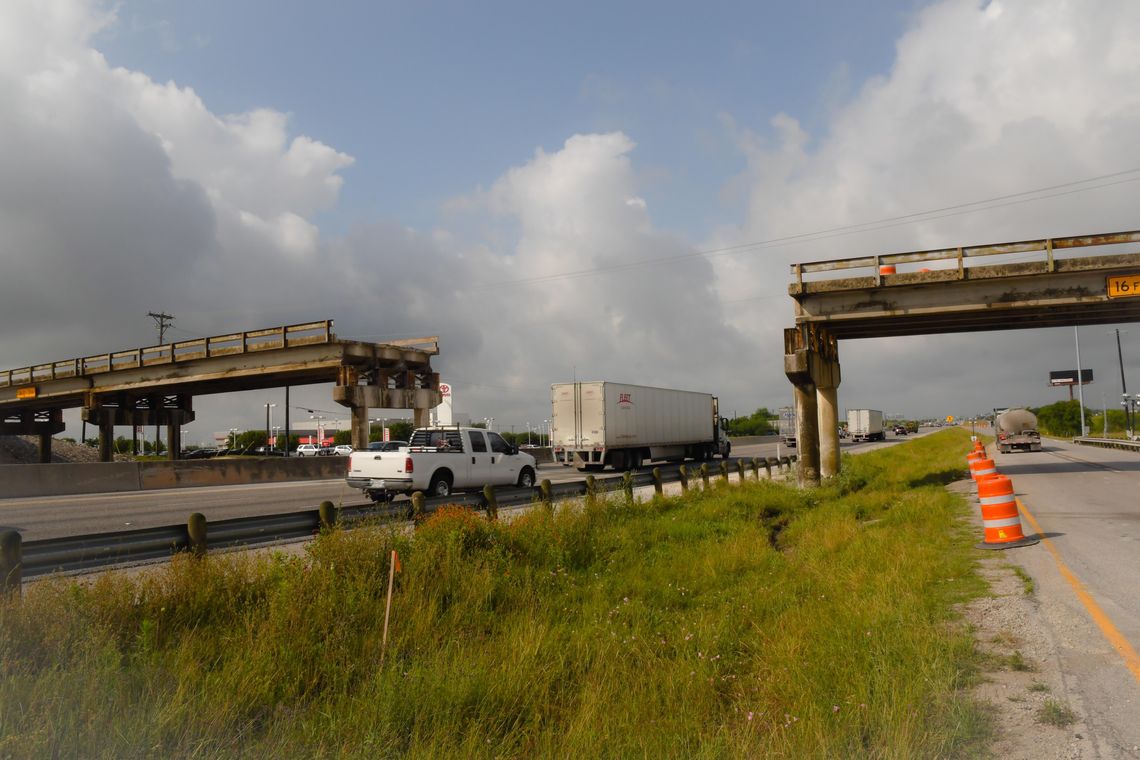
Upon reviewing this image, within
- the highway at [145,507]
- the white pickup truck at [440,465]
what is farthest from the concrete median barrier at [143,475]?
the white pickup truck at [440,465]

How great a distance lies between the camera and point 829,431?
79.6 ft

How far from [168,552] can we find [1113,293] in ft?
75.8

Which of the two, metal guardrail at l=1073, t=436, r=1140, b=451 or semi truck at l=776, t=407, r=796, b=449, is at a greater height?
semi truck at l=776, t=407, r=796, b=449

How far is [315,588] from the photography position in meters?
7.40

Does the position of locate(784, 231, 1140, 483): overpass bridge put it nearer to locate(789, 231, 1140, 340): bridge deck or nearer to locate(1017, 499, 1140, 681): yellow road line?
locate(789, 231, 1140, 340): bridge deck

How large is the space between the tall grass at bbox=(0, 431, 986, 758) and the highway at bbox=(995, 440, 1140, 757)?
755 millimetres

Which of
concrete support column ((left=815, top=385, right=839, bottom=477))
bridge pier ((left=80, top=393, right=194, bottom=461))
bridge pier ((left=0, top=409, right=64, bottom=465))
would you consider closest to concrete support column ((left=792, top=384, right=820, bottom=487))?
concrete support column ((left=815, top=385, right=839, bottom=477))

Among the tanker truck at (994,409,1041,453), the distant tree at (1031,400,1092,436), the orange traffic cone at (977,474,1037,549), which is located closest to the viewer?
the orange traffic cone at (977,474,1037,549)

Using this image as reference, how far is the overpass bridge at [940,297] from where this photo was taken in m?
20.2

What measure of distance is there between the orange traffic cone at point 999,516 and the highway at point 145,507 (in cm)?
1255

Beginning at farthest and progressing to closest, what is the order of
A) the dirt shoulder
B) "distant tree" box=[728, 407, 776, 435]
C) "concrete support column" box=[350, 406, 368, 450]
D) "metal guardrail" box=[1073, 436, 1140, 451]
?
"distant tree" box=[728, 407, 776, 435]
"metal guardrail" box=[1073, 436, 1140, 451]
"concrete support column" box=[350, 406, 368, 450]
the dirt shoulder

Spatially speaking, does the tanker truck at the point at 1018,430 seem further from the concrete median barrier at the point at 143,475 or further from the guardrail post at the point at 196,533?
the guardrail post at the point at 196,533

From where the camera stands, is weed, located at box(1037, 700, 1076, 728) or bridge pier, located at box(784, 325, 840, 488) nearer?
weed, located at box(1037, 700, 1076, 728)

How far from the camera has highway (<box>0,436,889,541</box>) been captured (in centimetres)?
1494
